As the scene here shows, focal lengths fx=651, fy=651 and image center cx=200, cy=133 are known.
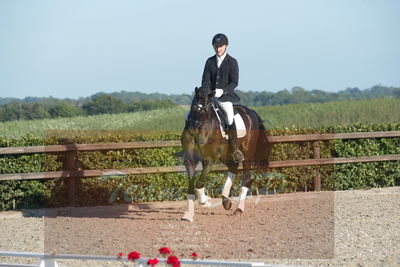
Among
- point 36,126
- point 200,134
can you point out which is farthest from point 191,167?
Result: point 36,126

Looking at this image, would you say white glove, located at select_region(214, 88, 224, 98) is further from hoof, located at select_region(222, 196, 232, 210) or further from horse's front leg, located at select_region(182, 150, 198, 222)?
hoof, located at select_region(222, 196, 232, 210)

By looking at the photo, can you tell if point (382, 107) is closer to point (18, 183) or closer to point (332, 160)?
point (332, 160)

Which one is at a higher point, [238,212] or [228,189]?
[228,189]

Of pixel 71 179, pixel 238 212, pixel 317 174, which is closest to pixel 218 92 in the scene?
pixel 238 212

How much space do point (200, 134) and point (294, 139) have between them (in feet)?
13.0

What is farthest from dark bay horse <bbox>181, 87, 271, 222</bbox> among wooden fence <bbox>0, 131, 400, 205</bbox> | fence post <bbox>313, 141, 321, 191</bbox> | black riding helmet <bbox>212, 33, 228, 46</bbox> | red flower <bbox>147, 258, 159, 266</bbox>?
red flower <bbox>147, 258, 159, 266</bbox>

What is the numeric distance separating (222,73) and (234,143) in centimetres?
113

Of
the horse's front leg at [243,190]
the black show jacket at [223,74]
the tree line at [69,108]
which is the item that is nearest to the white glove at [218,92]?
the black show jacket at [223,74]

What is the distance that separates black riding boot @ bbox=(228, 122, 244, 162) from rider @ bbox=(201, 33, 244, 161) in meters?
0.17

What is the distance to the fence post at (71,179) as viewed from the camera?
1173 centimetres

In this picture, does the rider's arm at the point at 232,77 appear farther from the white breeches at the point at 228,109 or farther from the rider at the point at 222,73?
the white breeches at the point at 228,109

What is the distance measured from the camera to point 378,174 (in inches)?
546

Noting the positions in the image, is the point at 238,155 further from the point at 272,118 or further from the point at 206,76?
the point at 272,118

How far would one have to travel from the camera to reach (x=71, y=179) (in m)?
11.7
